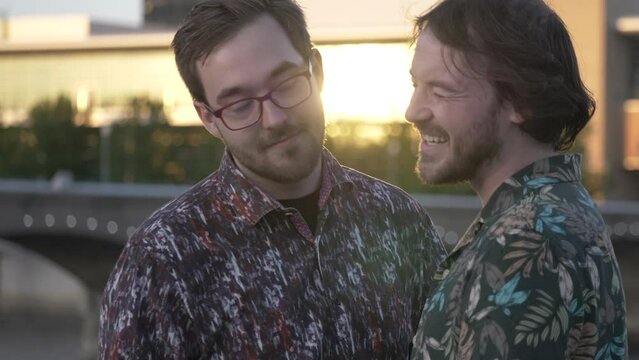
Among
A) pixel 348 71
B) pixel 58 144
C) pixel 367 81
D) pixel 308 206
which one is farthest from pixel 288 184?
pixel 348 71

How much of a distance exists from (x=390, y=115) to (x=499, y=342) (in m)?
29.2

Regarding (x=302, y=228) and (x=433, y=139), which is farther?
(x=302, y=228)

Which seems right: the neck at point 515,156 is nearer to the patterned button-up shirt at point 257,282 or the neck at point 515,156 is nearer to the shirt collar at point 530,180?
the shirt collar at point 530,180

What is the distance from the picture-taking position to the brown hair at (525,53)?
232cm

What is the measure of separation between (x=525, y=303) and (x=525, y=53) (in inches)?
16.7

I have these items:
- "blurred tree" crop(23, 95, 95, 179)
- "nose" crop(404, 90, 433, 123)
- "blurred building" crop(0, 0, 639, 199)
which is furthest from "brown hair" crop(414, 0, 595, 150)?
"blurred tree" crop(23, 95, 95, 179)

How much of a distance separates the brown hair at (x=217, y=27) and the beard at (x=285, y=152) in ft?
0.55

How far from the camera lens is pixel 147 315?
2889 millimetres

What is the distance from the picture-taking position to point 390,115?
31.3 m

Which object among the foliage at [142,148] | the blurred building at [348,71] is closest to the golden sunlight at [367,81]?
the blurred building at [348,71]

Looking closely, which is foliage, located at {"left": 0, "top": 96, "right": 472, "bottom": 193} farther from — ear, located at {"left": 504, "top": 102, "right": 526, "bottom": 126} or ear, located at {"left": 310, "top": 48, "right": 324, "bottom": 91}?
ear, located at {"left": 504, "top": 102, "right": 526, "bottom": 126}

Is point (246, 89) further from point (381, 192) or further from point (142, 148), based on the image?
point (142, 148)

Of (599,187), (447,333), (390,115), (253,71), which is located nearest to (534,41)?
(447,333)

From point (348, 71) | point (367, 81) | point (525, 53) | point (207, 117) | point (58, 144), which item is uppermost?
point (525, 53)
